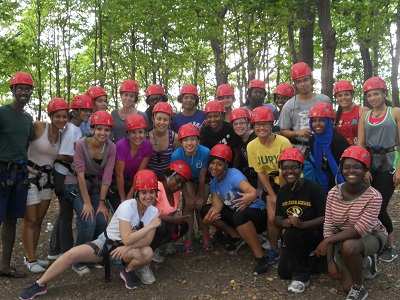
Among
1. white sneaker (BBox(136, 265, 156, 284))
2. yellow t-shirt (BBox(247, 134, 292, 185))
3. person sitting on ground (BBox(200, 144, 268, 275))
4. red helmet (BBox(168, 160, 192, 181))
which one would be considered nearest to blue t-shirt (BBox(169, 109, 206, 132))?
person sitting on ground (BBox(200, 144, 268, 275))

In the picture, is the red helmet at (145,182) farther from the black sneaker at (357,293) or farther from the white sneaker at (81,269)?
the black sneaker at (357,293)

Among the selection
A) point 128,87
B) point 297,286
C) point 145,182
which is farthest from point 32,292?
point 128,87

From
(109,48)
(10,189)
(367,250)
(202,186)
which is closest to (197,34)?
(109,48)

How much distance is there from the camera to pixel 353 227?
4492 millimetres

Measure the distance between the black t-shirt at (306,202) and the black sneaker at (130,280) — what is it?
2.22 metres

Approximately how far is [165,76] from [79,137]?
41.4 feet

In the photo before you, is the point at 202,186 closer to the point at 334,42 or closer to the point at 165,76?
the point at 334,42

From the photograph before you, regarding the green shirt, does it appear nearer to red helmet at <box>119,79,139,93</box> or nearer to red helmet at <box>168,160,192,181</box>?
red helmet at <box>119,79,139,93</box>

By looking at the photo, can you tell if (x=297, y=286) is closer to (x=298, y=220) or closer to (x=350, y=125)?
(x=298, y=220)

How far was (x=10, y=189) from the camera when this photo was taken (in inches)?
210

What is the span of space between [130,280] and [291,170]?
2608 mm

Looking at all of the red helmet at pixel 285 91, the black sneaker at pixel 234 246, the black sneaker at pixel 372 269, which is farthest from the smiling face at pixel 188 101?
the black sneaker at pixel 372 269

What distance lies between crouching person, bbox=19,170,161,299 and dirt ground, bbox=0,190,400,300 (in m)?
0.25

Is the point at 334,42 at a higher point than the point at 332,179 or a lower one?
higher
